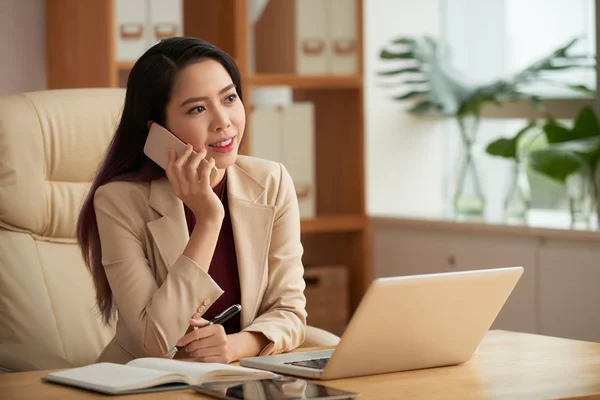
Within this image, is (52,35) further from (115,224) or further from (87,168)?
(115,224)

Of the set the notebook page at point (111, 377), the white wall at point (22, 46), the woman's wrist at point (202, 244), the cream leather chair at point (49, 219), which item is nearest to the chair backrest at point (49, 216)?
the cream leather chair at point (49, 219)

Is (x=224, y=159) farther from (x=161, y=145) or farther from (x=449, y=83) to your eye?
(x=449, y=83)

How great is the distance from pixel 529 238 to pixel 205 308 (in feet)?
5.58

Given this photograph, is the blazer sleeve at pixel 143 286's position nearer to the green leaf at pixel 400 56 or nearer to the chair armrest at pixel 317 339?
the chair armrest at pixel 317 339

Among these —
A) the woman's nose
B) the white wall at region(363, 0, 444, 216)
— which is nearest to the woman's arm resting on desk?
the woman's nose

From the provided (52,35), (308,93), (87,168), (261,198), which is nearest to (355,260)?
(308,93)

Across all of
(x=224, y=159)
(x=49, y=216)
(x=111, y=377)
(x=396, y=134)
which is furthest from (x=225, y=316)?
(x=396, y=134)

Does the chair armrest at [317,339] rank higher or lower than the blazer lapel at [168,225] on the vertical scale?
lower

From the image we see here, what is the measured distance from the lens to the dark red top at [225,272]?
6.38 feet

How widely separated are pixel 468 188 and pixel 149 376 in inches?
98.3

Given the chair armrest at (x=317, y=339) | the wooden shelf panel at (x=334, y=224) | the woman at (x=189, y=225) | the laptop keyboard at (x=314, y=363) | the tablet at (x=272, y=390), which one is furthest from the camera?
the wooden shelf panel at (x=334, y=224)

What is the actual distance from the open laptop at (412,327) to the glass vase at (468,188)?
2060 mm

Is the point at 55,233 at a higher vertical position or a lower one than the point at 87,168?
lower

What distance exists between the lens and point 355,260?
3.87 meters
